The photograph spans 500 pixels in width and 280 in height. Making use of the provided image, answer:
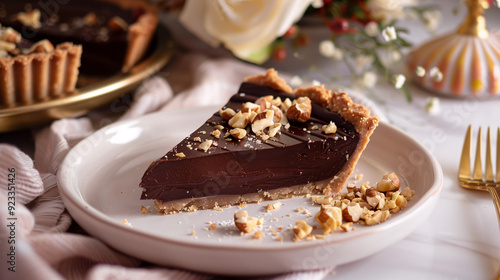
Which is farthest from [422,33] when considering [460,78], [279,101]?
[279,101]

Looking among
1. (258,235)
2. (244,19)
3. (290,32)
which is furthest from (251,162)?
(290,32)

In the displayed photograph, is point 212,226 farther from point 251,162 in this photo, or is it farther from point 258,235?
point 251,162

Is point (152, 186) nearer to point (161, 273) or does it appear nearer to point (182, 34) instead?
point (161, 273)

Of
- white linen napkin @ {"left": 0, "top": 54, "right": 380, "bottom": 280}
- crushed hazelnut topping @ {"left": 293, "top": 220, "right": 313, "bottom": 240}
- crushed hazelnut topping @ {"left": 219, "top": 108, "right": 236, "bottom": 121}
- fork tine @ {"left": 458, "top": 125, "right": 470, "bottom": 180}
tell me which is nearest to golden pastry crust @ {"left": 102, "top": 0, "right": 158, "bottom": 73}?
white linen napkin @ {"left": 0, "top": 54, "right": 380, "bottom": 280}

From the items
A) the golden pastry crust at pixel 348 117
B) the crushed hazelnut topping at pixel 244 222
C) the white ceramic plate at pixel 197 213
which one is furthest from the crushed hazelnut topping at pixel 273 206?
the golden pastry crust at pixel 348 117

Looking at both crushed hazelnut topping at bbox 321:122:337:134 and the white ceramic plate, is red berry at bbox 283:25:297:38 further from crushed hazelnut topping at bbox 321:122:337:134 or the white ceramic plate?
crushed hazelnut topping at bbox 321:122:337:134

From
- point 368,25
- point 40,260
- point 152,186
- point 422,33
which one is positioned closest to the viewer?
point 40,260

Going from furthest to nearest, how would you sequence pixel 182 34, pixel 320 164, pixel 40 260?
pixel 182 34 → pixel 320 164 → pixel 40 260
